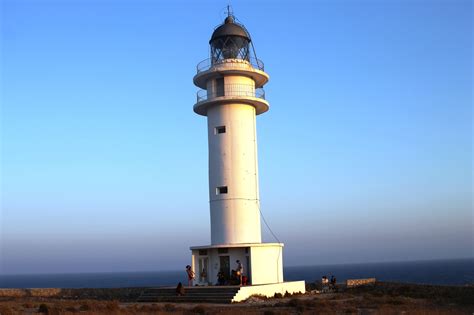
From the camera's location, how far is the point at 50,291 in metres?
29.4

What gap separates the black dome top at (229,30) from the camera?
2653 cm

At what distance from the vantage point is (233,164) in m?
25.5

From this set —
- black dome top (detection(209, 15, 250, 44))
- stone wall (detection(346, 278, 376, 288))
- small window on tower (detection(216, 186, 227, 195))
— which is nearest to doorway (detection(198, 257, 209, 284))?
small window on tower (detection(216, 186, 227, 195))

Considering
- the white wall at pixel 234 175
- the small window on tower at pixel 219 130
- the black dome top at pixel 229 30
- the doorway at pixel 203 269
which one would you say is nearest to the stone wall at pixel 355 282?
the white wall at pixel 234 175

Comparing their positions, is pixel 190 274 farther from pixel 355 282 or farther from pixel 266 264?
pixel 355 282

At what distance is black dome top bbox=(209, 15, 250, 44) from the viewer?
2653 cm

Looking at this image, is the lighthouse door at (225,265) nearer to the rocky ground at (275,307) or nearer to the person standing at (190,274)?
the person standing at (190,274)

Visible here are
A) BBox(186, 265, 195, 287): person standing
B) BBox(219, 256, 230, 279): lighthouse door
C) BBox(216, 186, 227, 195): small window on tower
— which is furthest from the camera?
BBox(216, 186, 227, 195): small window on tower

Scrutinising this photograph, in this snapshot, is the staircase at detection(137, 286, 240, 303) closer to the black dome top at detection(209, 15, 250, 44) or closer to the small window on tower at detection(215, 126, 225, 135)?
the small window on tower at detection(215, 126, 225, 135)

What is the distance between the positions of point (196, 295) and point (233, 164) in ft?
20.0

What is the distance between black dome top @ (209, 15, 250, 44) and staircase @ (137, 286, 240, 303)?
1159 centimetres

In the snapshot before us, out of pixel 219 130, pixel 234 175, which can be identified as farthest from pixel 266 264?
pixel 219 130

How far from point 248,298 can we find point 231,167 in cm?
629

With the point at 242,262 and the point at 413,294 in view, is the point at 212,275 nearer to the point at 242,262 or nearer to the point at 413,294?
the point at 242,262
